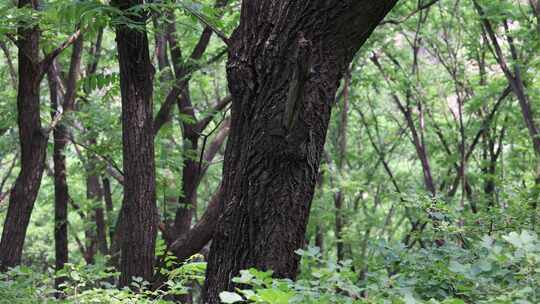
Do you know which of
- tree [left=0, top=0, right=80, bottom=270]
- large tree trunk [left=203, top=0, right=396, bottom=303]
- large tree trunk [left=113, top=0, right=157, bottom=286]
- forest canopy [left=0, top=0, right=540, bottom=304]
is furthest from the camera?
tree [left=0, top=0, right=80, bottom=270]

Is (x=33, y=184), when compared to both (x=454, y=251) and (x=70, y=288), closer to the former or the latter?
(x=70, y=288)

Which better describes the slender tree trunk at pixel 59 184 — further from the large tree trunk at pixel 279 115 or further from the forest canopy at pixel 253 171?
the large tree trunk at pixel 279 115

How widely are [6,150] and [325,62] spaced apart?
8.98m

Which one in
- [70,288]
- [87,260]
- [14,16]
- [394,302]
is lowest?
[87,260]

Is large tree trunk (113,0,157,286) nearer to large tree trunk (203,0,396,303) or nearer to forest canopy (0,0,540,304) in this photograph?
forest canopy (0,0,540,304)

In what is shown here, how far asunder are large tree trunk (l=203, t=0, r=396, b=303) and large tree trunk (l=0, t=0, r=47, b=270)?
4673mm

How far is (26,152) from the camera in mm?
7598

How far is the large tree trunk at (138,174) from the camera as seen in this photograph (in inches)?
206

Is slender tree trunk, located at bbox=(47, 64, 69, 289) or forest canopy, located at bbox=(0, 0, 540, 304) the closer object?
forest canopy, located at bbox=(0, 0, 540, 304)

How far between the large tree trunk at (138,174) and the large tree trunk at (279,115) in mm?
2053

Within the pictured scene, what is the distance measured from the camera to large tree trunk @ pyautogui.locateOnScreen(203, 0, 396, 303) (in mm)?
3188

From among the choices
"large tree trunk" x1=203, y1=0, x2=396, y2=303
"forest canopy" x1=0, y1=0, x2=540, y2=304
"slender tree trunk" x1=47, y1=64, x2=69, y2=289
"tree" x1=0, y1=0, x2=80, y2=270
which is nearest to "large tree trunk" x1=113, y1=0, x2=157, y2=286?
"forest canopy" x1=0, y1=0, x2=540, y2=304

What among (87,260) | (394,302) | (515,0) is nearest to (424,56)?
(515,0)

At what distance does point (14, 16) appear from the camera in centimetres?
588
